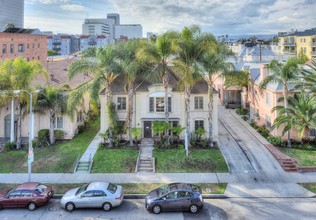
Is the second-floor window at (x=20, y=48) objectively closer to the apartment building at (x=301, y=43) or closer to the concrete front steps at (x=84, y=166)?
the concrete front steps at (x=84, y=166)

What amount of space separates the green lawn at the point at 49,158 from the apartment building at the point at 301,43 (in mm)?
71502

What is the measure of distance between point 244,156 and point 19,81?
2157 centimetres

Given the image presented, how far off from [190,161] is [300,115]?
1156 cm

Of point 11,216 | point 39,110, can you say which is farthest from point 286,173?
point 39,110

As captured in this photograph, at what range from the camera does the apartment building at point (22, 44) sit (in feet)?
181

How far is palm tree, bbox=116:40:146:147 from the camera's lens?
24938 mm

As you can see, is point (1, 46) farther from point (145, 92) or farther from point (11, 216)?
point (11, 216)

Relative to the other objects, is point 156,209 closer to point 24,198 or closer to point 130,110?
point 24,198

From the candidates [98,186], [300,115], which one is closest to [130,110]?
[98,186]

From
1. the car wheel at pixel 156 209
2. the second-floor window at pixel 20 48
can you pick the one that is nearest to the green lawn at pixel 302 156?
the car wheel at pixel 156 209

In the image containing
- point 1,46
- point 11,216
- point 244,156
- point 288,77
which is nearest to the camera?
point 11,216

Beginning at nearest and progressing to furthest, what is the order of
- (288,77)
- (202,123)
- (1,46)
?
(288,77)
(202,123)
(1,46)

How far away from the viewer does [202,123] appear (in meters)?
28.8

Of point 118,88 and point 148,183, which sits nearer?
point 148,183
